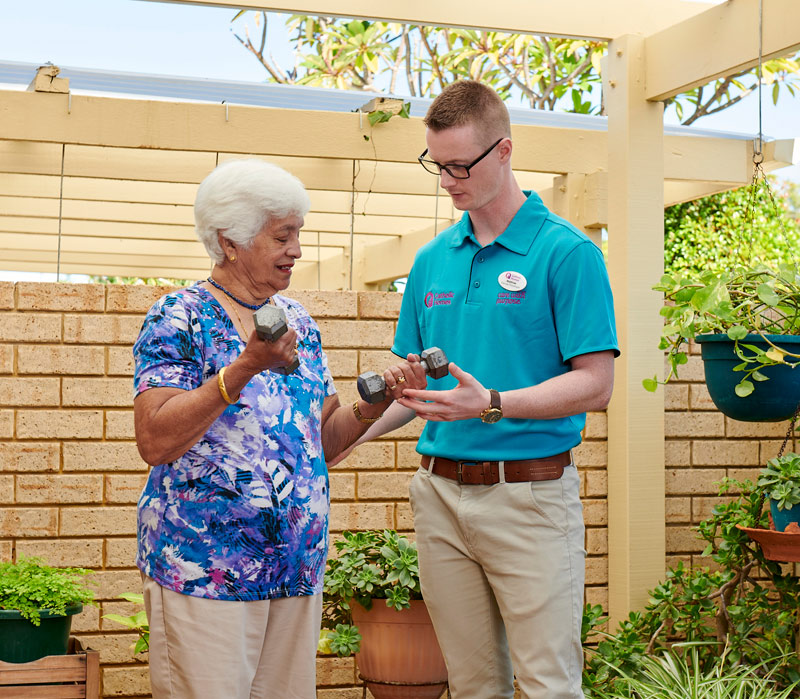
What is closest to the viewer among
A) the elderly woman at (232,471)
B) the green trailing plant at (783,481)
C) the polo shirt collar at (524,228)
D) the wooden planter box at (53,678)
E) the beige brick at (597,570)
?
the elderly woman at (232,471)

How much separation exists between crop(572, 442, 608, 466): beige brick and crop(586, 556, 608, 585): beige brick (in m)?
0.39

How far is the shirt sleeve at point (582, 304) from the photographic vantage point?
85.3 inches

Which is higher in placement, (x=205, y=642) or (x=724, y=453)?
(x=724, y=453)

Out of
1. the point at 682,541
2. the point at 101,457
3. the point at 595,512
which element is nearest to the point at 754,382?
the point at 595,512

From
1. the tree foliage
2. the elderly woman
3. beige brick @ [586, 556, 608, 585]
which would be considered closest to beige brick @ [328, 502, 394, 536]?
beige brick @ [586, 556, 608, 585]

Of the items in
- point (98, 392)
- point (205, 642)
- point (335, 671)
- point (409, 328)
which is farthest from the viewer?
point (335, 671)

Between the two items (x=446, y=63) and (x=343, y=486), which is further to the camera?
(x=446, y=63)

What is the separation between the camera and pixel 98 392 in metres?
3.68

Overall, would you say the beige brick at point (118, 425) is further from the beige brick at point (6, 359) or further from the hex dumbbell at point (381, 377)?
the hex dumbbell at point (381, 377)

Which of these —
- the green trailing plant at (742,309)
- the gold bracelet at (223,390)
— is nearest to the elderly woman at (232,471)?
the gold bracelet at (223,390)

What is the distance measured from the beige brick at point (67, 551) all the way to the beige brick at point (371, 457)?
0.95 m

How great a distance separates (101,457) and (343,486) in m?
0.91

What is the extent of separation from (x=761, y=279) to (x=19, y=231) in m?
5.77

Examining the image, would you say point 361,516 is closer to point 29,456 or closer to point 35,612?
point 29,456
